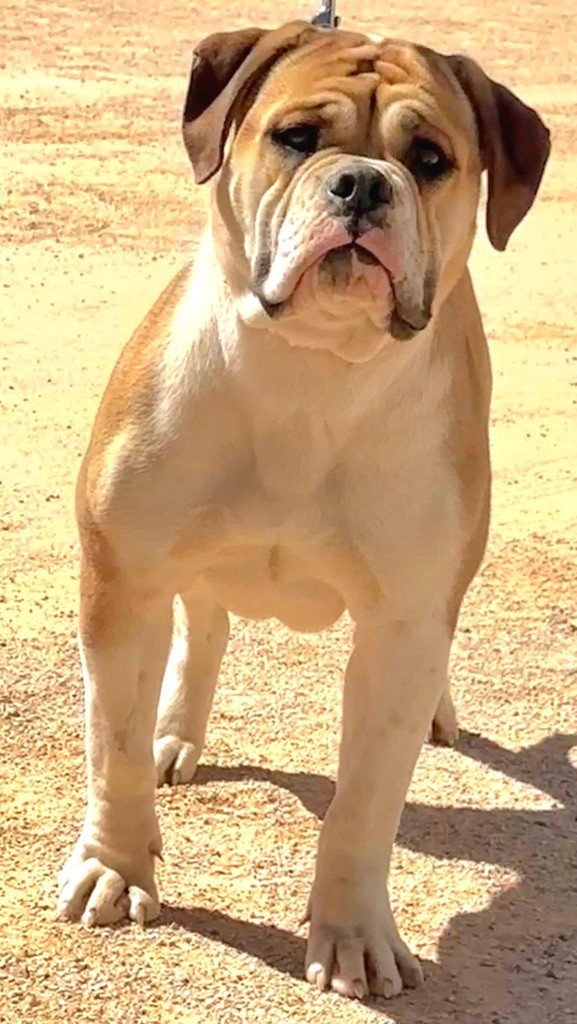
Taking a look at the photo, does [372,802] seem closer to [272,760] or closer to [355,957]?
[355,957]

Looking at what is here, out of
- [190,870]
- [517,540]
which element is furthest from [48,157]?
[190,870]

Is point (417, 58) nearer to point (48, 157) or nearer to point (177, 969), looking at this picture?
point (177, 969)

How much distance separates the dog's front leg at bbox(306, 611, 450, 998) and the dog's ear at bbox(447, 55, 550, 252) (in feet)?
2.54

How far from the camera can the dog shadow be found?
152 inches

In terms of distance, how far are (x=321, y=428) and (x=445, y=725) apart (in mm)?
1577

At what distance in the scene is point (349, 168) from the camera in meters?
3.20

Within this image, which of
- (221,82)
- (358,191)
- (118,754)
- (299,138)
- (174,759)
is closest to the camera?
(358,191)

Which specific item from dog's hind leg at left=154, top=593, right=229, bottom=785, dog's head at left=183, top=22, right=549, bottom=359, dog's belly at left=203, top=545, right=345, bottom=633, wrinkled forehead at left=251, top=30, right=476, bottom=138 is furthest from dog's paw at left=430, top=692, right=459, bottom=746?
wrinkled forehead at left=251, top=30, right=476, bottom=138

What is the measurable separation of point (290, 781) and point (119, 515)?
130 cm

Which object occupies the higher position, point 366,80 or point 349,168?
point 366,80

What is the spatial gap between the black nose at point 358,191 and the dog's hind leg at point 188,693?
5.16 feet

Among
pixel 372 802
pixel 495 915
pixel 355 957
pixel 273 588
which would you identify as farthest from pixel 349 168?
pixel 495 915

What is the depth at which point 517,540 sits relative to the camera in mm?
6316

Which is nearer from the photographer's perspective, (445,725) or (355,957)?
(355,957)
